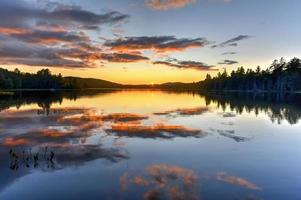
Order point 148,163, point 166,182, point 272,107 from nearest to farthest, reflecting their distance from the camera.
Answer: point 166,182, point 148,163, point 272,107

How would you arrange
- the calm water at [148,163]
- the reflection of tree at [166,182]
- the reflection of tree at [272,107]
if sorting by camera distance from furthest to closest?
the reflection of tree at [272,107] → the calm water at [148,163] → the reflection of tree at [166,182]

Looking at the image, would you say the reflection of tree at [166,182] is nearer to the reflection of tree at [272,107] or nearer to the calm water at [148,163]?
the calm water at [148,163]

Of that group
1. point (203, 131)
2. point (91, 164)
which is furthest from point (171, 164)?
point (203, 131)

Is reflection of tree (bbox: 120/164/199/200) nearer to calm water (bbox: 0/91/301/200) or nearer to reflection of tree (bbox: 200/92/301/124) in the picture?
calm water (bbox: 0/91/301/200)

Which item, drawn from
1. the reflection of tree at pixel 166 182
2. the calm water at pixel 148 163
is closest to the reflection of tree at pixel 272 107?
the calm water at pixel 148 163

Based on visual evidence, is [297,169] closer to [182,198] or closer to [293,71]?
[182,198]

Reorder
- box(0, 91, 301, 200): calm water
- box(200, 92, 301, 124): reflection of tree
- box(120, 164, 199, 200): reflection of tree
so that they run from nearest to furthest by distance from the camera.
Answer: box(120, 164, 199, 200): reflection of tree → box(0, 91, 301, 200): calm water → box(200, 92, 301, 124): reflection of tree

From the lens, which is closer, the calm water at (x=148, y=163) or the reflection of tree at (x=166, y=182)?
the reflection of tree at (x=166, y=182)

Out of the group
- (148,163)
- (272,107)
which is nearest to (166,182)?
(148,163)

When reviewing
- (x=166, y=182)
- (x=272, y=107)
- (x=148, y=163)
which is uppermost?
(x=272, y=107)

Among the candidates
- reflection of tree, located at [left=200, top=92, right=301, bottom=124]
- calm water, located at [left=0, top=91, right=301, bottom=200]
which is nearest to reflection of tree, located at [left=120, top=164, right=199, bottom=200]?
calm water, located at [left=0, top=91, right=301, bottom=200]

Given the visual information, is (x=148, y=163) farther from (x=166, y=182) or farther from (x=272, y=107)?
(x=272, y=107)

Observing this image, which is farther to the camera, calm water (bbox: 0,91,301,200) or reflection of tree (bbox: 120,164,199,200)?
calm water (bbox: 0,91,301,200)

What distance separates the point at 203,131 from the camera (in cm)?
3309
